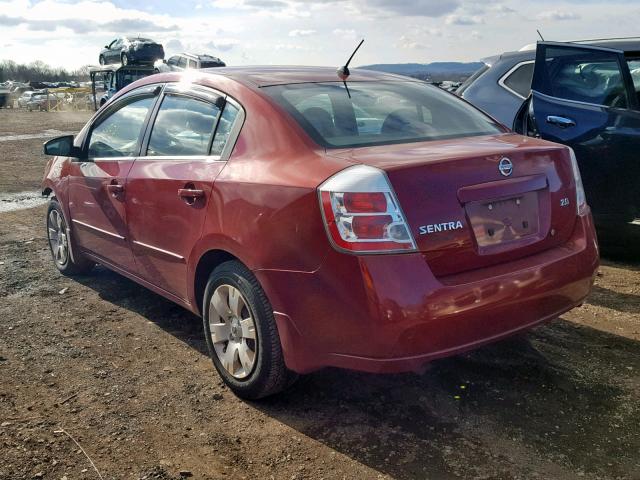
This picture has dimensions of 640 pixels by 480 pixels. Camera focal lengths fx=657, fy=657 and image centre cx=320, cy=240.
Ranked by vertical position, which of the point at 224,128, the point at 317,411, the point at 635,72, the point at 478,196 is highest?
the point at 635,72

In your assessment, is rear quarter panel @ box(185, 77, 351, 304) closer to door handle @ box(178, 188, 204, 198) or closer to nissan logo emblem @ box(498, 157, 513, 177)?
door handle @ box(178, 188, 204, 198)

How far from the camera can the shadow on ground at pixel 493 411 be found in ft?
8.95

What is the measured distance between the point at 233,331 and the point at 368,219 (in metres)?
1.11

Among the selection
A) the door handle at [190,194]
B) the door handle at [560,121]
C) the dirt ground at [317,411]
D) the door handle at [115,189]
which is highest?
the door handle at [560,121]

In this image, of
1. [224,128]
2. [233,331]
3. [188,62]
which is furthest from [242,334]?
[188,62]

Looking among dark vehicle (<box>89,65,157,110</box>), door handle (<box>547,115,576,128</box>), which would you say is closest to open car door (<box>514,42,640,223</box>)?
door handle (<box>547,115,576,128</box>)

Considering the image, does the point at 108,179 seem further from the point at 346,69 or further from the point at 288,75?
the point at 346,69

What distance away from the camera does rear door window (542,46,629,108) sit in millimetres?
5262

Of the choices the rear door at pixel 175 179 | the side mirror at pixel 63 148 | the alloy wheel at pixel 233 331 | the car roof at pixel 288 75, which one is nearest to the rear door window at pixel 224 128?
the rear door at pixel 175 179

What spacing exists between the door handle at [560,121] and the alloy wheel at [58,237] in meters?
4.09

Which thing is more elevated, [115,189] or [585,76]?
[585,76]

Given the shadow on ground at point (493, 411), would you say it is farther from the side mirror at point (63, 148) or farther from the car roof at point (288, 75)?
the side mirror at point (63, 148)

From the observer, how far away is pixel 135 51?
29219 millimetres

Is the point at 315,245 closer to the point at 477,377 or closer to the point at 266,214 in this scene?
the point at 266,214
